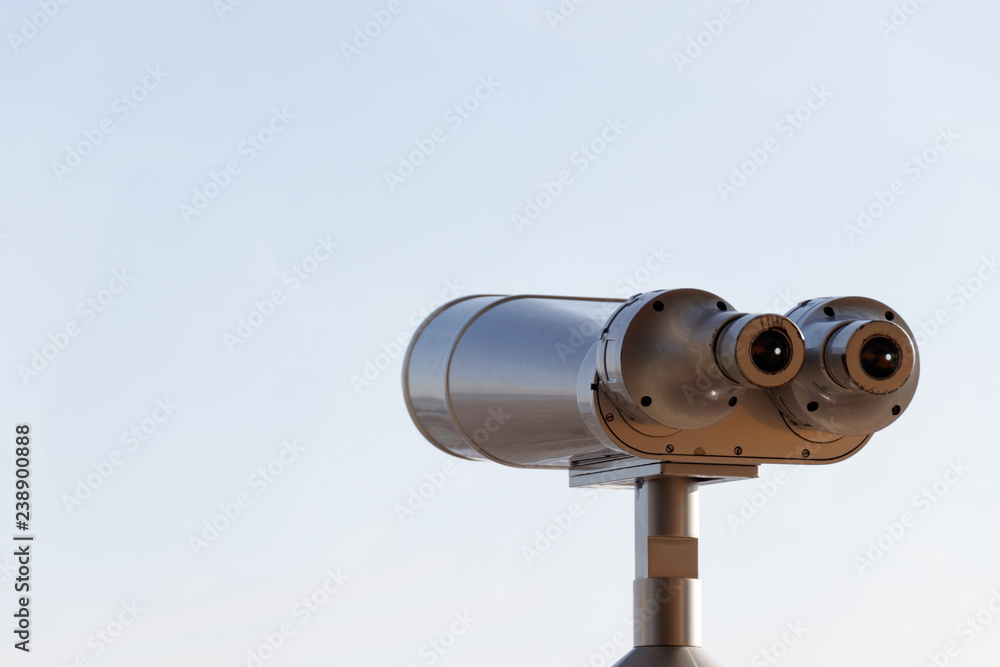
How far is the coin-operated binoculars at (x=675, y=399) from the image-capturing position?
2592 millimetres

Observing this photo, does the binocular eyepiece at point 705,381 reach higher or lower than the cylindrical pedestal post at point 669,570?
higher

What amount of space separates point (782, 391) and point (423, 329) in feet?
4.03

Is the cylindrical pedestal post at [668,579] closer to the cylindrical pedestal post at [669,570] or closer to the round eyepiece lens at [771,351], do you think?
the cylindrical pedestal post at [669,570]

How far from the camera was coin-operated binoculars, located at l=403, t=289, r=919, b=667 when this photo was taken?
2.59m

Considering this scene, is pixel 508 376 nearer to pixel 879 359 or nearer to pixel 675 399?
pixel 675 399

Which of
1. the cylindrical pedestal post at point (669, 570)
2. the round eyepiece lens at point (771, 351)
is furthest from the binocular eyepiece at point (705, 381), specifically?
the cylindrical pedestal post at point (669, 570)

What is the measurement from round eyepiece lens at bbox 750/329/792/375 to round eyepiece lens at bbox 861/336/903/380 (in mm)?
148

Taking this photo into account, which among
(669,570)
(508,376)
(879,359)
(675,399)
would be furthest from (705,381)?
(508,376)

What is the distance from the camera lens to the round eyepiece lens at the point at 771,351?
8.32 ft

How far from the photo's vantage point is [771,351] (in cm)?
255

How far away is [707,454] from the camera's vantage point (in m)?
2.78

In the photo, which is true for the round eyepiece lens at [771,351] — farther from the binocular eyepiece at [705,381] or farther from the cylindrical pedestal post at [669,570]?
the cylindrical pedestal post at [669,570]

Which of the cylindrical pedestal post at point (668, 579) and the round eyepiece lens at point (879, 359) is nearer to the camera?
the round eyepiece lens at point (879, 359)

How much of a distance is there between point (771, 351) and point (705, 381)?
0.14m
